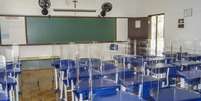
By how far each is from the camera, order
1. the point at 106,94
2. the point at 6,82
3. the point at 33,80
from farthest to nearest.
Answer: the point at 33,80, the point at 6,82, the point at 106,94

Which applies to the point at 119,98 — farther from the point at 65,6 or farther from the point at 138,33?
the point at 138,33

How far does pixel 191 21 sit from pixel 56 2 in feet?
14.5

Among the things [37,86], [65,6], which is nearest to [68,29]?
[65,6]

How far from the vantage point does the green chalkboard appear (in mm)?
7266

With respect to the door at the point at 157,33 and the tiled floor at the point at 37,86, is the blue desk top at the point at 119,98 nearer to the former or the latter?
the tiled floor at the point at 37,86

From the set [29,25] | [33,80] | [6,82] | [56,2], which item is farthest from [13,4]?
[6,82]

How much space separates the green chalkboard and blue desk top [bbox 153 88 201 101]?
18.8ft

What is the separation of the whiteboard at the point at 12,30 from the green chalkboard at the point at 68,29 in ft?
0.60

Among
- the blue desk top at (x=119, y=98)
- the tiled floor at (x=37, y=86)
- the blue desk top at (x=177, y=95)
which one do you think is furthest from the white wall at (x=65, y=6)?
the blue desk top at (x=177, y=95)

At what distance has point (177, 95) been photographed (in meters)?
2.11

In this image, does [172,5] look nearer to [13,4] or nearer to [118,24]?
[118,24]

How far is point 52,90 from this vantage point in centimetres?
547

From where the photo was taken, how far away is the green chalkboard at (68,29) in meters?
7.27

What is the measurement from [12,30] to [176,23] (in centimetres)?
527
